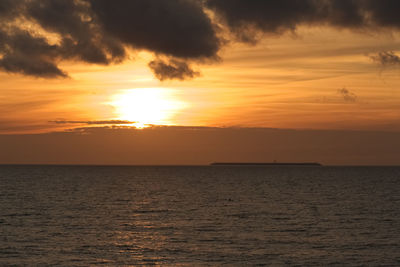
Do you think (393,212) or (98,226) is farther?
(393,212)

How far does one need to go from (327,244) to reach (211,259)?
45.4 ft

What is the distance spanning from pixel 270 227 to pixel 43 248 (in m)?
27.6

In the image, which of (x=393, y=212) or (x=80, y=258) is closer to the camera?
(x=80, y=258)

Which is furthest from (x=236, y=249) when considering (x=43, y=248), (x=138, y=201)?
(x=138, y=201)

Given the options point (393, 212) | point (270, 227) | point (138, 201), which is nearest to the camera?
point (270, 227)

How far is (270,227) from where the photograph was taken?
64875mm

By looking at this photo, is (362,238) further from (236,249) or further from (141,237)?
(141,237)

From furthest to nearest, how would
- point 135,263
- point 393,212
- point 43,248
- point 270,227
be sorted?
1. point 393,212
2. point 270,227
3. point 43,248
4. point 135,263

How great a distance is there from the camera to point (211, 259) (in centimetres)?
4522

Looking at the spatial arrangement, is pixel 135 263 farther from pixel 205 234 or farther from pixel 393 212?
pixel 393 212

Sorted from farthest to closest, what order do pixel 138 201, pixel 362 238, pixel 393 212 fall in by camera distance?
pixel 138 201
pixel 393 212
pixel 362 238

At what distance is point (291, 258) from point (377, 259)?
24.0ft

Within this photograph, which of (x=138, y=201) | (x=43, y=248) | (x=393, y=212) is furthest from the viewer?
(x=138, y=201)

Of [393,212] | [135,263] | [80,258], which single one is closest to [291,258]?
[135,263]
